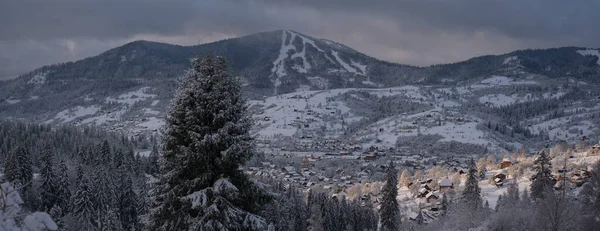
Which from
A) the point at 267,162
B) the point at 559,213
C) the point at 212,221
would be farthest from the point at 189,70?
the point at 267,162

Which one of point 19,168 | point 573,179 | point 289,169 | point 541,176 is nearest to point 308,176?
point 289,169

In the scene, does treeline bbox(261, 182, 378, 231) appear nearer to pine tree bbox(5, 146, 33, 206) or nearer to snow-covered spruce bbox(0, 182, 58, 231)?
pine tree bbox(5, 146, 33, 206)

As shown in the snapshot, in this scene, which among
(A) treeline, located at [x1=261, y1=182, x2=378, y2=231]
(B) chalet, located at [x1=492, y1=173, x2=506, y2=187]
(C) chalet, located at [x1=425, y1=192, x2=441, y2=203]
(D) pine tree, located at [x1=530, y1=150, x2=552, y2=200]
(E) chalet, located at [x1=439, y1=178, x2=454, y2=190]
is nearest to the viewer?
(D) pine tree, located at [x1=530, y1=150, x2=552, y2=200]

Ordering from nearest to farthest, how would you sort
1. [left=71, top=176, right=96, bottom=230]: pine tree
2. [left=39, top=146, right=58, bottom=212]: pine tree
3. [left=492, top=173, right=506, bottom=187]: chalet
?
[left=71, top=176, right=96, bottom=230]: pine tree, [left=39, top=146, right=58, bottom=212]: pine tree, [left=492, top=173, right=506, bottom=187]: chalet

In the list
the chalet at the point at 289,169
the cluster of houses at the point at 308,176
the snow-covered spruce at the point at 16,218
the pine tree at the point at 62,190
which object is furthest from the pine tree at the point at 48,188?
the chalet at the point at 289,169

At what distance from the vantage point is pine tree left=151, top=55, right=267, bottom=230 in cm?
938

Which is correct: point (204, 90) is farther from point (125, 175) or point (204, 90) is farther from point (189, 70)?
point (125, 175)

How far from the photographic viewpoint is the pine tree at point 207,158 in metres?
9.38

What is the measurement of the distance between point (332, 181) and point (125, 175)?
3029 inches

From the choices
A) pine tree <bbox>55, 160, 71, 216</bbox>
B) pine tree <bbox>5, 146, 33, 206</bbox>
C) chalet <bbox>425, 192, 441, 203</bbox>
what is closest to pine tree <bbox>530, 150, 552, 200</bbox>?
chalet <bbox>425, 192, 441, 203</bbox>

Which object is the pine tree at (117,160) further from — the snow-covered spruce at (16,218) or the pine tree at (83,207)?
the snow-covered spruce at (16,218)

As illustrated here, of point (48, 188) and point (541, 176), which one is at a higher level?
point (541, 176)

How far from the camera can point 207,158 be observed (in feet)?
31.6

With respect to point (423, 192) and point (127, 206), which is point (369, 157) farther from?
point (127, 206)
